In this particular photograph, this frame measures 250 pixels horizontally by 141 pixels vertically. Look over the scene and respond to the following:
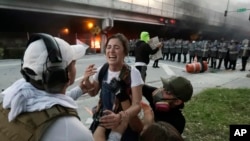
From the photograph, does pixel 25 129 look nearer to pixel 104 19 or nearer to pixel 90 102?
pixel 90 102

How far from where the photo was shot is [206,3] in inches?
1590

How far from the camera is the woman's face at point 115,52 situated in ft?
7.57

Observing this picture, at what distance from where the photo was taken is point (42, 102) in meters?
1.09

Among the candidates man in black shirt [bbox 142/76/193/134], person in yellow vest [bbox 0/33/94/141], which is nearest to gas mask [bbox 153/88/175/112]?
man in black shirt [bbox 142/76/193/134]

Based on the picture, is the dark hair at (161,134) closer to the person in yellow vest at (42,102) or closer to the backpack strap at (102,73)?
the person in yellow vest at (42,102)

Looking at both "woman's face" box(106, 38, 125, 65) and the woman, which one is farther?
"woman's face" box(106, 38, 125, 65)

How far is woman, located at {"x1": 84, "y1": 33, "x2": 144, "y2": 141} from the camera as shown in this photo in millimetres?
2145

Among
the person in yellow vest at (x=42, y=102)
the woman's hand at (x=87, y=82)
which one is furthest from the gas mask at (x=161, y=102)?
the person in yellow vest at (x=42, y=102)

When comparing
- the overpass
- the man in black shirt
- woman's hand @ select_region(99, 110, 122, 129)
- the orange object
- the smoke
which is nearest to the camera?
woman's hand @ select_region(99, 110, 122, 129)

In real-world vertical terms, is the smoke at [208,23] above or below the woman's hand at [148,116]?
above

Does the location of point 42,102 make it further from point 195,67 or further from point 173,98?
point 195,67

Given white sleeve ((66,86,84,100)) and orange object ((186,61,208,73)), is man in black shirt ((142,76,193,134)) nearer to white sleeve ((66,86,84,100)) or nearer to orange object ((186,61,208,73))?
white sleeve ((66,86,84,100))

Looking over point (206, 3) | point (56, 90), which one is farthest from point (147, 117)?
point (206, 3)

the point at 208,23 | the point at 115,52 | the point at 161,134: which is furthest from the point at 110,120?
the point at 208,23
